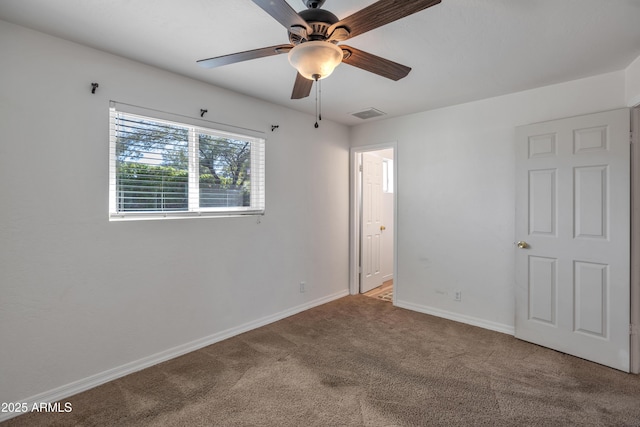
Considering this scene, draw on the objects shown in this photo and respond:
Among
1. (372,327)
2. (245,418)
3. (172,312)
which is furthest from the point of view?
(372,327)

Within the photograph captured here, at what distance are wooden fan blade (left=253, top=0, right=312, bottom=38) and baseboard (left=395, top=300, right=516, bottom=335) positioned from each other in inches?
127

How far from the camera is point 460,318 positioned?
3506 millimetres

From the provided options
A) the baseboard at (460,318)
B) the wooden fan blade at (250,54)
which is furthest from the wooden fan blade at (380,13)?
the baseboard at (460,318)

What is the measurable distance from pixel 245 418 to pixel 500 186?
3029 millimetres

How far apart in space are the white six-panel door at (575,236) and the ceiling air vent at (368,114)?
149 centimetres

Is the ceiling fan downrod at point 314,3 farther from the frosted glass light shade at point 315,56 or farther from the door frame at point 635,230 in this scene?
→ the door frame at point 635,230

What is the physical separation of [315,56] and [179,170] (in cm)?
178

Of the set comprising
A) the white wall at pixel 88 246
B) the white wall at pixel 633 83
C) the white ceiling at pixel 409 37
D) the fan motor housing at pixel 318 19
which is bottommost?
the white wall at pixel 88 246

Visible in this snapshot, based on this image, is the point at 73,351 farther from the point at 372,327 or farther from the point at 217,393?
the point at 372,327

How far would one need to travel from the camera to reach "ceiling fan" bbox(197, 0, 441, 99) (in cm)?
128

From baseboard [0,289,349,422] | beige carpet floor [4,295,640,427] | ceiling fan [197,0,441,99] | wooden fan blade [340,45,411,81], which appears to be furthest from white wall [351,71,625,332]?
ceiling fan [197,0,441,99]

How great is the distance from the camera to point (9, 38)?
195cm

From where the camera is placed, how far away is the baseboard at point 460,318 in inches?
126

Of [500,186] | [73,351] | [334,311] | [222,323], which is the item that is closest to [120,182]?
[73,351]
